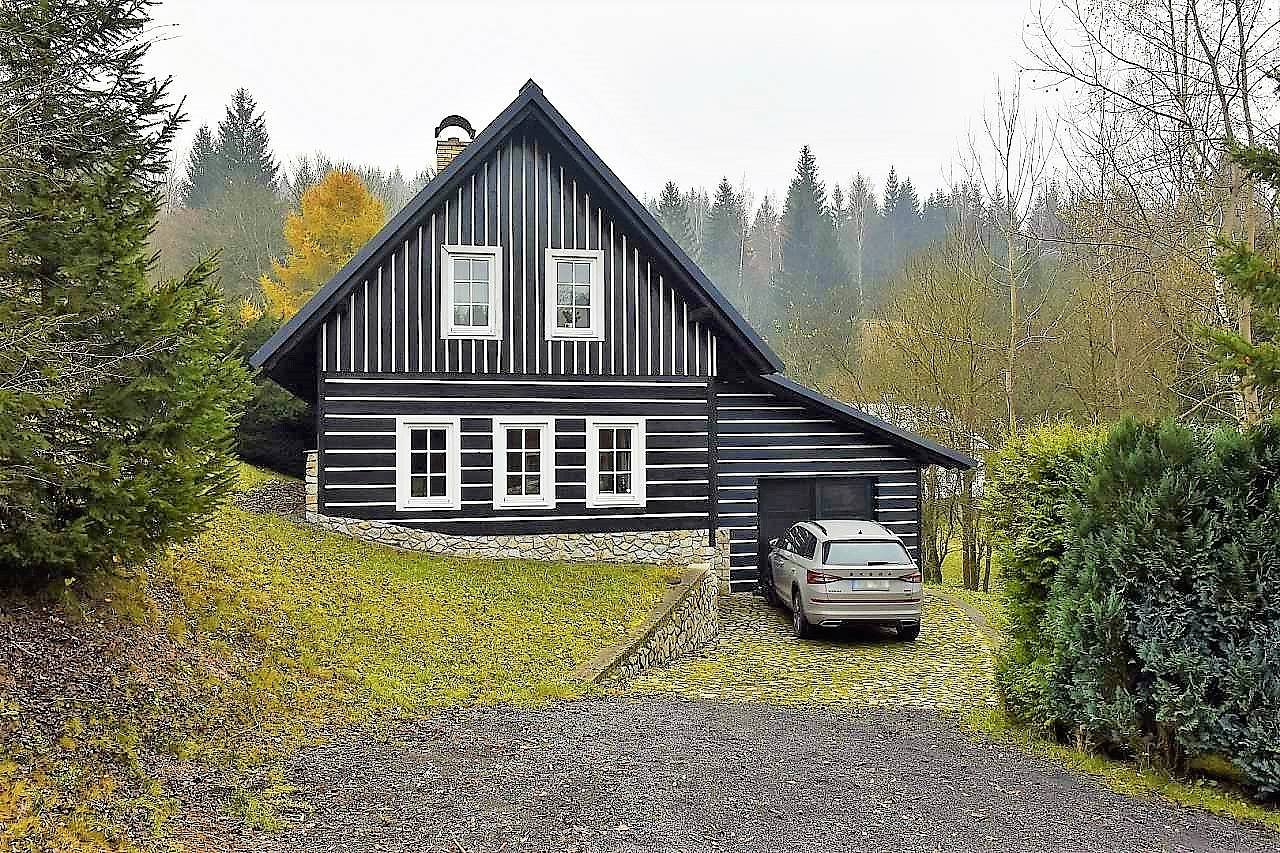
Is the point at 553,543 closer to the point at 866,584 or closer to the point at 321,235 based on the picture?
the point at 866,584

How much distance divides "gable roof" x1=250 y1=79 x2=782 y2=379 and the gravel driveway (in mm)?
8719

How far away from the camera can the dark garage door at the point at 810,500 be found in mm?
19344

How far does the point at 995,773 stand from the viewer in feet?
24.7

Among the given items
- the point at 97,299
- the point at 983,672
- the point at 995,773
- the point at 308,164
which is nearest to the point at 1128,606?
the point at 995,773

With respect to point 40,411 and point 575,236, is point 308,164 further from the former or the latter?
point 40,411

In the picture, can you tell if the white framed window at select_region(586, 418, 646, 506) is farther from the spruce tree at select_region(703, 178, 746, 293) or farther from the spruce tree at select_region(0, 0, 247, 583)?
the spruce tree at select_region(703, 178, 746, 293)

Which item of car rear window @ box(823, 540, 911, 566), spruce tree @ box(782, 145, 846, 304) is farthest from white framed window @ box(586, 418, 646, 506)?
spruce tree @ box(782, 145, 846, 304)

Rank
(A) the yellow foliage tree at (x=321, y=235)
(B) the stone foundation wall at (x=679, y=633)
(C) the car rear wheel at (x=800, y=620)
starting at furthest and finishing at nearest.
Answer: (A) the yellow foliage tree at (x=321, y=235), (C) the car rear wheel at (x=800, y=620), (B) the stone foundation wall at (x=679, y=633)

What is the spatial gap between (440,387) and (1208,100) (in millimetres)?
13999

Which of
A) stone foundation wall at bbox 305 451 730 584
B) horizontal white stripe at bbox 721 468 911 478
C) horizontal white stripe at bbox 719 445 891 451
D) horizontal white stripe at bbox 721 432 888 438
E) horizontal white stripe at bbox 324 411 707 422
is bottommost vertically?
stone foundation wall at bbox 305 451 730 584

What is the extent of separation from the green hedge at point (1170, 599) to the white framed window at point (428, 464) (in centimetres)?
1093

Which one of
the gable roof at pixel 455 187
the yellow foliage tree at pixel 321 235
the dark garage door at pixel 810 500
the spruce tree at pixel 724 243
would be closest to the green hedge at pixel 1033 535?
the gable roof at pixel 455 187

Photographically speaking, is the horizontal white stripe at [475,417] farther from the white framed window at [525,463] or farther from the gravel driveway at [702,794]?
the gravel driveway at [702,794]

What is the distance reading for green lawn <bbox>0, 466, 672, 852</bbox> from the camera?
6215 mm
